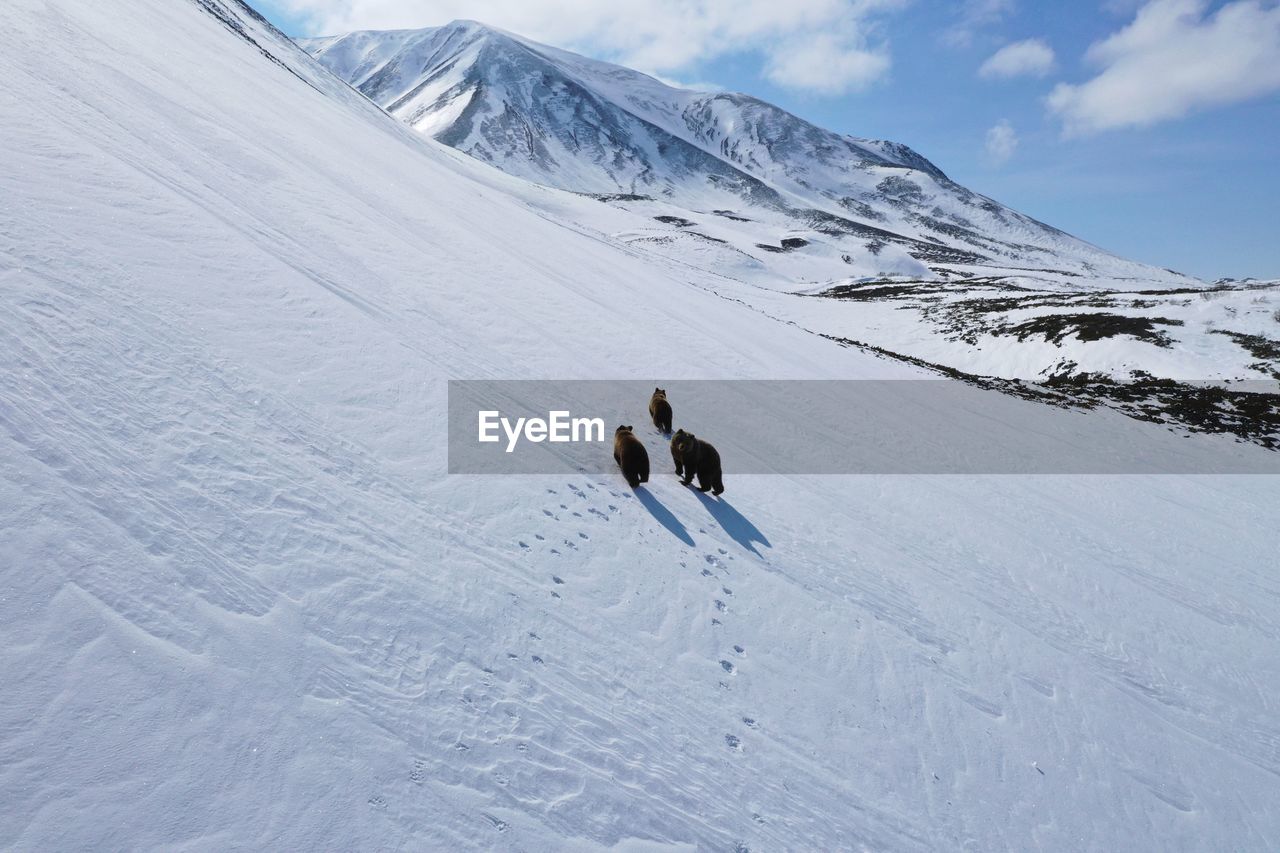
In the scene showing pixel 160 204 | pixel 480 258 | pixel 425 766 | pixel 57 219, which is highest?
pixel 480 258

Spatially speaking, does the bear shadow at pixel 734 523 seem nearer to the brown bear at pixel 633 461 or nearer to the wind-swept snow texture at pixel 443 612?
the wind-swept snow texture at pixel 443 612

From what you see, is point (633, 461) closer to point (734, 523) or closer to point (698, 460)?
point (698, 460)

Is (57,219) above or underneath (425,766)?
above

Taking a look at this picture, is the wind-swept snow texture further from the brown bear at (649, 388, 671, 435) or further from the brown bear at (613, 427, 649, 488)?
the brown bear at (649, 388, 671, 435)

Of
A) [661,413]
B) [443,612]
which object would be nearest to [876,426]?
[661,413]

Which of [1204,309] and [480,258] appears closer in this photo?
[480,258]

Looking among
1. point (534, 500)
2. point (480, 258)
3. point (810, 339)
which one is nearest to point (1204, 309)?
point (810, 339)

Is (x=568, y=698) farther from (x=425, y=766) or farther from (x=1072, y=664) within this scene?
(x=1072, y=664)
